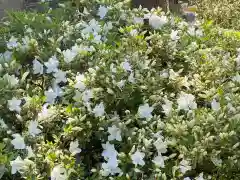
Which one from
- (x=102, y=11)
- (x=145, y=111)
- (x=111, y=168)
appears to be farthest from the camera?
A: (x=102, y=11)

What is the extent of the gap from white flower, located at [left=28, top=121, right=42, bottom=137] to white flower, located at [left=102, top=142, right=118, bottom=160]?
338 mm

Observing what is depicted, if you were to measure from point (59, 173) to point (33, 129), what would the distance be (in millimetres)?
313

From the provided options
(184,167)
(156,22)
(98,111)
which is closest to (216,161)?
(184,167)

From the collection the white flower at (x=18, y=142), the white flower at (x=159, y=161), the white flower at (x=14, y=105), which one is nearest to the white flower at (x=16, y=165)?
the white flower at (x=18, y=142)

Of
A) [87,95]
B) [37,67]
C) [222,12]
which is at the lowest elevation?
[87,95]

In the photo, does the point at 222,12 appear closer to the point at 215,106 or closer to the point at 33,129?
the point at 215,106

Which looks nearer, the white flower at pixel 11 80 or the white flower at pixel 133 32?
the white flower at pixel 11 80

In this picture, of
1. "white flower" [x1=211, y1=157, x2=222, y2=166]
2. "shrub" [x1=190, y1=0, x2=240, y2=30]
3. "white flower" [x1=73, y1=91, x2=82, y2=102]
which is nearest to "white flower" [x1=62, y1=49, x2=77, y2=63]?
"white flower" [x1=73, y1=91, x2=82, y2=102]

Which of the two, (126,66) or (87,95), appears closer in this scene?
(87,95)

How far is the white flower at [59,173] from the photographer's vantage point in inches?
82.1

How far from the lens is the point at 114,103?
2498 mm

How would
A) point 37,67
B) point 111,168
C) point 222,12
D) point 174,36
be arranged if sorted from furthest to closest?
1. point 222,12
2. point 174,36
3. point 37,67
4. point 111,168

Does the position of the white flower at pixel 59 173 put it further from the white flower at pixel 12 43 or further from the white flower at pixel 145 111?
the white flower at pixel 12 43

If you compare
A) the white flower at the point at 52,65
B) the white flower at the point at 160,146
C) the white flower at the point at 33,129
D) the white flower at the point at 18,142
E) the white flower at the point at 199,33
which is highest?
the white flower at the point at 199,33
